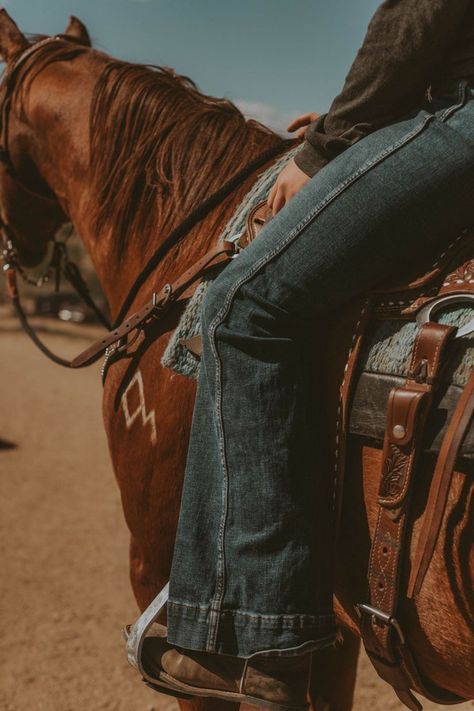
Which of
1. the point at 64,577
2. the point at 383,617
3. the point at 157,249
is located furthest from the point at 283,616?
the point at 64,577

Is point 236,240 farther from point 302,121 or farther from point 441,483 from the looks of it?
point 441,483

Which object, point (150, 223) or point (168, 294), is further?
point (150, 223)

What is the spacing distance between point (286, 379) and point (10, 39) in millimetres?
2101

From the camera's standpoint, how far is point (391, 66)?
1434 mm

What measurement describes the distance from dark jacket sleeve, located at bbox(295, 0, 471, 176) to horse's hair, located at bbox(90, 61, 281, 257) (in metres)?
0.72

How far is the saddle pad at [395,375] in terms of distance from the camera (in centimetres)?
143

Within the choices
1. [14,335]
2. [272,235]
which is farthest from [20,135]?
[14,335]

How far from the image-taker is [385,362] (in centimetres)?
152

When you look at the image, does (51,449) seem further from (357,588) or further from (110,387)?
(357,588)

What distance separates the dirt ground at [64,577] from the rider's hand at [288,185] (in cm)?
253

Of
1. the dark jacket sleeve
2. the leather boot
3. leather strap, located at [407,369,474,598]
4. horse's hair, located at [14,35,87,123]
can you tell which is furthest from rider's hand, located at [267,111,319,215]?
horse's hair, located at [14,35,87,123]

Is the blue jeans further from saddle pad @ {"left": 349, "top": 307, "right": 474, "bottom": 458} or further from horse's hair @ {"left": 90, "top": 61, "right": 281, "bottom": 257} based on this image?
horse's hair @ {"left": 90, "top": 61, "right": 281, "bottom": 257}

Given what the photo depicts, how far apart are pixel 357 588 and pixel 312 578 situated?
124mm

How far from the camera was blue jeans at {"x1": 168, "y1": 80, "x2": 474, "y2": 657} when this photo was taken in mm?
1471
